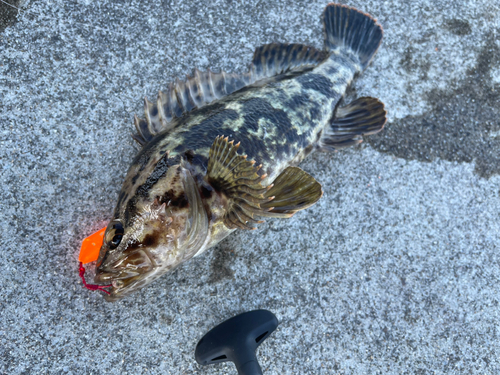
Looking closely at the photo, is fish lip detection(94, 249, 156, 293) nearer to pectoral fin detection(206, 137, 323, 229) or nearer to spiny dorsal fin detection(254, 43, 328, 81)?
pectoral fin detection(206, 137, 323, 229)

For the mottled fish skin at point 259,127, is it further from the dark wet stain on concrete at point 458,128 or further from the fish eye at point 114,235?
the dark wet stain on concrete at point 458,128

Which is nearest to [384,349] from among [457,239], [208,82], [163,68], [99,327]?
[457,239]

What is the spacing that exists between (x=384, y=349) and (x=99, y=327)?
2021mm

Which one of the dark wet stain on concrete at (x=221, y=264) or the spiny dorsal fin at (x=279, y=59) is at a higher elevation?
the spiny dorsal fin at (x=279, y=59)

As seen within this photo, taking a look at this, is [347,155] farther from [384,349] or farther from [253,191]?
[384,349]

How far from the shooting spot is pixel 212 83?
8.18 ft

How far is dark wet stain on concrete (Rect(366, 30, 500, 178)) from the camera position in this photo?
2.98 m

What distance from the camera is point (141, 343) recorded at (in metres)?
Answer: 2.47

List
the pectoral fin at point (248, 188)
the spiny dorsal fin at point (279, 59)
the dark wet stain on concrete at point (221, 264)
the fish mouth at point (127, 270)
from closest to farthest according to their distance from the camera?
the fish mouth at point (127, 270) → the pectoral fin at point (248, 188) → the dark wet stain on concrete at point (221, 264) → the spiny dorsal fin at point (279, 59)

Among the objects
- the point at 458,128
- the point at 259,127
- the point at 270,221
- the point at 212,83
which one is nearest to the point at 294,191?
the point at 259,127

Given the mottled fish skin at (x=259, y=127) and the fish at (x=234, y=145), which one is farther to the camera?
the mottled fish skin at (x=259, y=127)

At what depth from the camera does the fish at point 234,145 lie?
5.98ft

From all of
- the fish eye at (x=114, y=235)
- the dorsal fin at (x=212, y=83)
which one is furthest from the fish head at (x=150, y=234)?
the dorsal fin at (x=212, y=83)

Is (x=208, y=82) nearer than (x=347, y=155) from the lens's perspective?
Yes
